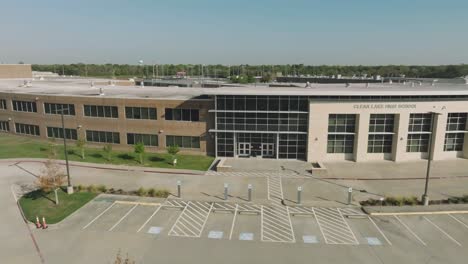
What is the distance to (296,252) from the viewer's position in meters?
19.8

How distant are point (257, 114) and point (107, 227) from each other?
22349 mm

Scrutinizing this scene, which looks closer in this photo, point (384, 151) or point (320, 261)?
point (320, 261)

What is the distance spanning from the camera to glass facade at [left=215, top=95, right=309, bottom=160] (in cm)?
3916

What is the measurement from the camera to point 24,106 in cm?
5147

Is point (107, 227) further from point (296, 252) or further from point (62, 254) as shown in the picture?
point (296, 252)

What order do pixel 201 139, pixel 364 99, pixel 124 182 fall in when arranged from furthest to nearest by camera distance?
pixel 201 139, pixel 364 99, pixel 124 182

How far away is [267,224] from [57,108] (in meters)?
38.7

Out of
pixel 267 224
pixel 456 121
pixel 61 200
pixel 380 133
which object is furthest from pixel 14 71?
pixel 456 121

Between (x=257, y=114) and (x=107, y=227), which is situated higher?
(x=257, y=114)

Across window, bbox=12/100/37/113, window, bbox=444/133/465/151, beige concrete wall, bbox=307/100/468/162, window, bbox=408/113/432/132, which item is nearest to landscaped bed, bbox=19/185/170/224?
beige concrete wall, bbox=307/100/468/162

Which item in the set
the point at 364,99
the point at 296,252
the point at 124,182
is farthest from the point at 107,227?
the point at 364,99

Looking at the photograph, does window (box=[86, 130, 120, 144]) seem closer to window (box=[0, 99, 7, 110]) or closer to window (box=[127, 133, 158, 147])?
window (box=[127, 133, 158, 147])

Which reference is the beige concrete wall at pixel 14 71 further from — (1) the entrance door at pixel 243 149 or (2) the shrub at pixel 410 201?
(2) the shrub at pixel 410 201

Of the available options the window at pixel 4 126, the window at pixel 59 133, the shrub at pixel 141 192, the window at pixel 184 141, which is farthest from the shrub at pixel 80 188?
the window at pixel 4 126
